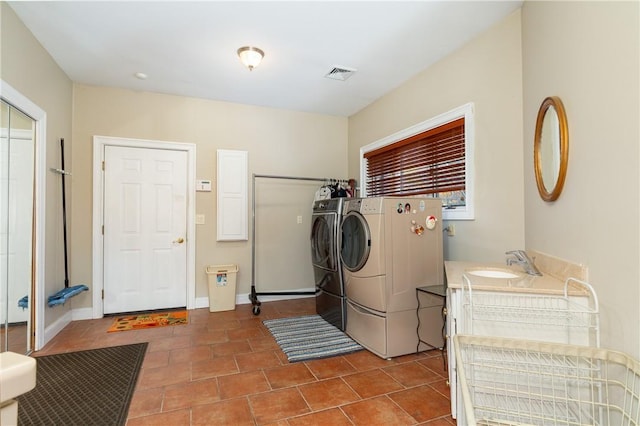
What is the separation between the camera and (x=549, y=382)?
150 centimetres

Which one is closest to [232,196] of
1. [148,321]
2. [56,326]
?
[148,321]

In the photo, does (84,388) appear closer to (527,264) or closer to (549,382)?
(549,382)

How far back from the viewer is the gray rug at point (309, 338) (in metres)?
2.66

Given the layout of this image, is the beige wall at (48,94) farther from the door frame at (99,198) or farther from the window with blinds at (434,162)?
the window with blinds at (434,162)

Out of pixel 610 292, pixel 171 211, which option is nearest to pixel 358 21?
pixel 610 292

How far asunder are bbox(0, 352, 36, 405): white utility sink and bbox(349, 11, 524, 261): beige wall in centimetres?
264

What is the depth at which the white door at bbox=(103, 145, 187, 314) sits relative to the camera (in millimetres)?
3689

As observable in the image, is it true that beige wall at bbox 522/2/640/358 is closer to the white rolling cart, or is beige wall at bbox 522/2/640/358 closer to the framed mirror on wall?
the white rolling cart

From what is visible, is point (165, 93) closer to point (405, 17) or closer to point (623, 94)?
point (405, 17)

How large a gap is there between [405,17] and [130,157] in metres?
3.28

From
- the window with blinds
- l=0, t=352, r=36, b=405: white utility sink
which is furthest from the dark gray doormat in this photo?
the window with blinds

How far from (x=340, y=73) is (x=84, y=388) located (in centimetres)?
339

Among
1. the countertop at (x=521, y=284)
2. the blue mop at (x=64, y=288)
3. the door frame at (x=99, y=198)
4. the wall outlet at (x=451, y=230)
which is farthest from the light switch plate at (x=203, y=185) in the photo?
the countertop at (x=521, y=284)

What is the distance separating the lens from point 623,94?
4.13 feet
